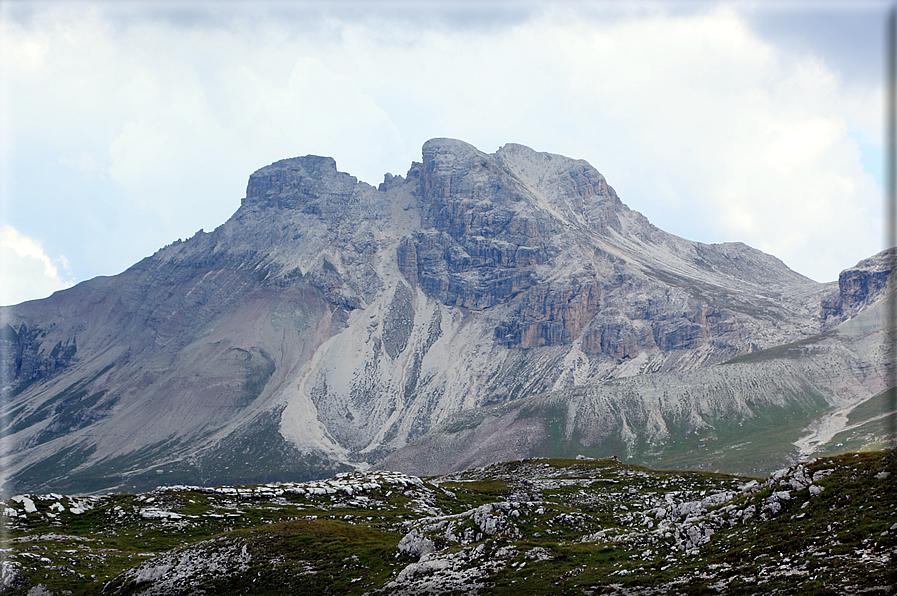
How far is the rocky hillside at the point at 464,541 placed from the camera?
40.3 meters

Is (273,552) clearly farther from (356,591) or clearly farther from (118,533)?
(118,533)

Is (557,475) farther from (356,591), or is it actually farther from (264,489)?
(356,591)

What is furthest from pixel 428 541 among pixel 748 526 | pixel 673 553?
pixel 748 526

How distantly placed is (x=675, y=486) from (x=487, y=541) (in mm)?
61605

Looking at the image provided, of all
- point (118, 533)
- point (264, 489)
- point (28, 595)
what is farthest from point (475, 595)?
point (264, 489)

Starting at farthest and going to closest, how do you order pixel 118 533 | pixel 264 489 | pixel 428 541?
pixel 264 489, pixel 118 533, pixel 428 541

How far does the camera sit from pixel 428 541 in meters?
58.4

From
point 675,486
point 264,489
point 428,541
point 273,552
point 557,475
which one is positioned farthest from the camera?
point 557,475

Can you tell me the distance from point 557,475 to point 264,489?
58.5 metres

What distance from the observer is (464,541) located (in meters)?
59.0

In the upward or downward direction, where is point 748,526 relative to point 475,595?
upward

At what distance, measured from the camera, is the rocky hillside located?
40.3 meters

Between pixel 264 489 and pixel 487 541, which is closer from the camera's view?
pixel 487 541

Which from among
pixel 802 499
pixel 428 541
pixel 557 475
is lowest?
pixel 557 475
